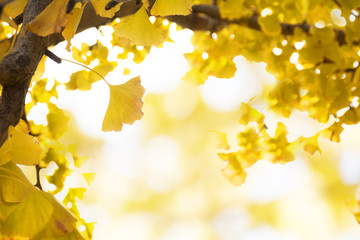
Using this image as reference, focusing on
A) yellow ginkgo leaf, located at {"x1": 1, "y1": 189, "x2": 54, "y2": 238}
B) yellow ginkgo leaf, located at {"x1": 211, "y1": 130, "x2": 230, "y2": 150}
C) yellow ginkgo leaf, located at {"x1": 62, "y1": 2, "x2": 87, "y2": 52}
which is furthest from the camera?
yellow ginkgo leaf, located at {"x1": 211, "y1": 130, "x2": 230, "y2": 150}

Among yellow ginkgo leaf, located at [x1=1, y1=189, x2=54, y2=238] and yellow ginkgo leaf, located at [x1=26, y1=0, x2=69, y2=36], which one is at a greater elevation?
yellow ginkgo leaf, located at [x1=26, y1=0, x2=69, y2=36]

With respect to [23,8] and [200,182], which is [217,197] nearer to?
[200,182]

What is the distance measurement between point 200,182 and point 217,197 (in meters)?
0.17

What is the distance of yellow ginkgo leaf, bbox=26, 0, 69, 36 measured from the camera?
0.49m

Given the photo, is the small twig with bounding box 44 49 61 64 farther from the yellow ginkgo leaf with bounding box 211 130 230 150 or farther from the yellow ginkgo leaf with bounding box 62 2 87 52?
the yellow ginkgo leaf with bounding box 211 130 230 150

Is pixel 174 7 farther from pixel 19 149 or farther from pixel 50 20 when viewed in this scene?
pixel 19 149

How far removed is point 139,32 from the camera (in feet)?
2.05

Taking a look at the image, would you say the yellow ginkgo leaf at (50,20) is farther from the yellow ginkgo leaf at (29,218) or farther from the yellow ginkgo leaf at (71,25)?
the yellow ginkgo leaf at (29,218)

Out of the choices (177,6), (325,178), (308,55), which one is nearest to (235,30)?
(308,55)

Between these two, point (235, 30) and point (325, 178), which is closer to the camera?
point (235, 30)

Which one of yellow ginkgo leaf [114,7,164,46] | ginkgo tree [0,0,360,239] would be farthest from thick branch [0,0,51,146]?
yellow ginkgo leaf [114,7,164,46]

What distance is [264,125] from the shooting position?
962 millimetres

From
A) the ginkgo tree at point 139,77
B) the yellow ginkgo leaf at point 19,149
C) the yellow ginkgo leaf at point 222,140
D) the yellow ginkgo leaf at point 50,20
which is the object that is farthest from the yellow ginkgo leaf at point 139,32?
the yellow ginkgo leaf at point 222,140

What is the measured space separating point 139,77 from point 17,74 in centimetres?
19
